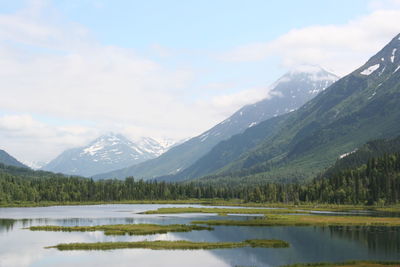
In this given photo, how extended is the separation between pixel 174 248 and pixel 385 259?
37199 millimetres

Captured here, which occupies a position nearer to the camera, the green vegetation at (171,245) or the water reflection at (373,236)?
the green vegetation at (171,245)

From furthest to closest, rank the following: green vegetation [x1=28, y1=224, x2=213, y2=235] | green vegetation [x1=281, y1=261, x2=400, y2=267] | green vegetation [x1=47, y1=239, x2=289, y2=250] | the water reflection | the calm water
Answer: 1. green vegetation [x1=28, y1=224, x2=213, y2=235]
2. the water reflection
3. green vegetation [x1=47, y1=239, x2=289, y2=250]
4. the calm water
5. green vegetation [x1=281, y1=261, x2=400, y2=267]

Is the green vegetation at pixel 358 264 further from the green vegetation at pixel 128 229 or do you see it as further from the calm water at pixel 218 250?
the green vegetation at pixel 128 229

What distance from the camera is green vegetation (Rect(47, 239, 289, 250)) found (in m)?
96.3

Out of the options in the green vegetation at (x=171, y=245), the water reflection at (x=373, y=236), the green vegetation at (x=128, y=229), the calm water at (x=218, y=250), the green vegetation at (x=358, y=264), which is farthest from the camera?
the green vegetation at (x=128, y=229)

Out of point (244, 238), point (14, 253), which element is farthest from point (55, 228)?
point (244, 238)

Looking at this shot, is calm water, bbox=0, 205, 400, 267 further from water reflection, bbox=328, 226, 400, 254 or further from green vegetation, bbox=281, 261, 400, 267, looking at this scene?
green vegetation, bbox=281, 261, 400, 267

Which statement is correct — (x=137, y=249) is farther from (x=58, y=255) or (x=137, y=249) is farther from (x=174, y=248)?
(x=58, y=255)

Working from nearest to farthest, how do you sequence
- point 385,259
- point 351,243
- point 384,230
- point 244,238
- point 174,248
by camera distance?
1. point 385,259
2. point 174,248
3. point 351,243
4. point 244,238
5. point 384,230

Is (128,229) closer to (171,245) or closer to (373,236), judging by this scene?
(171,245)

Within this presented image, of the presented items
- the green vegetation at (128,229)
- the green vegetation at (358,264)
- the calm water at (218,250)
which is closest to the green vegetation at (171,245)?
the calm water at (218,250)

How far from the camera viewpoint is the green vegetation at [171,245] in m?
96.3

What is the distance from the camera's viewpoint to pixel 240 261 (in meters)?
83.5

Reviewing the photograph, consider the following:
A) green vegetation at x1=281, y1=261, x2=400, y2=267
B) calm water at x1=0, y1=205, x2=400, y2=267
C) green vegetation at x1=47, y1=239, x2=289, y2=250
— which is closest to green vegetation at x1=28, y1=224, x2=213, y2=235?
calm water at x1=0, y1=205, x2=400, y2=267
